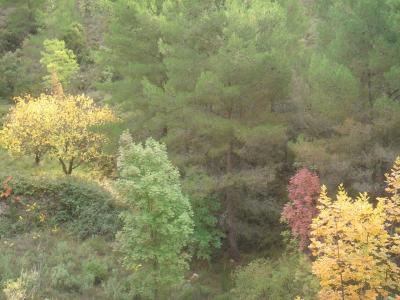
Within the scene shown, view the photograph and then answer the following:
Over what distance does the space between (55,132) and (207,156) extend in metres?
7.75

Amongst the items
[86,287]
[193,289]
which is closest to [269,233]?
[193,289]

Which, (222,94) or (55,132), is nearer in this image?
(222,94)

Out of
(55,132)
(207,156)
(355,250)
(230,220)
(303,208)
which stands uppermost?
(55,132)

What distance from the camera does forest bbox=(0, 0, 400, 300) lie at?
1434 centimetres

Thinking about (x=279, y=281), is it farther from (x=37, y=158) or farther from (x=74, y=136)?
(x=37, y=158)

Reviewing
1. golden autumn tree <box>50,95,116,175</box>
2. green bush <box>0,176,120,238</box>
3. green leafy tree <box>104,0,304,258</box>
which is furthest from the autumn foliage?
golden autumn tree <box>50,95,116,175</box>

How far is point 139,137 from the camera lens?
70.3 ft

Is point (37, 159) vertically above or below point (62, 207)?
above

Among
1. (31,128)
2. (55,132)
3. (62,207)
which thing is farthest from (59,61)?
(62,207)

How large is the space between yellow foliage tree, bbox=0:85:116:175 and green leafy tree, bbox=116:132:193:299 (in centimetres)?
932

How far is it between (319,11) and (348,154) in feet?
44.0

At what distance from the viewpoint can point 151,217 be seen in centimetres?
1340

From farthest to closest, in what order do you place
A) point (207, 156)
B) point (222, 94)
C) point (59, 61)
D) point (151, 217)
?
point (59, 61) < point (207, 156) < point (222, 94) < point (151, 217)

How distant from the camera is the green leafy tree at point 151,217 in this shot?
1334 cm
